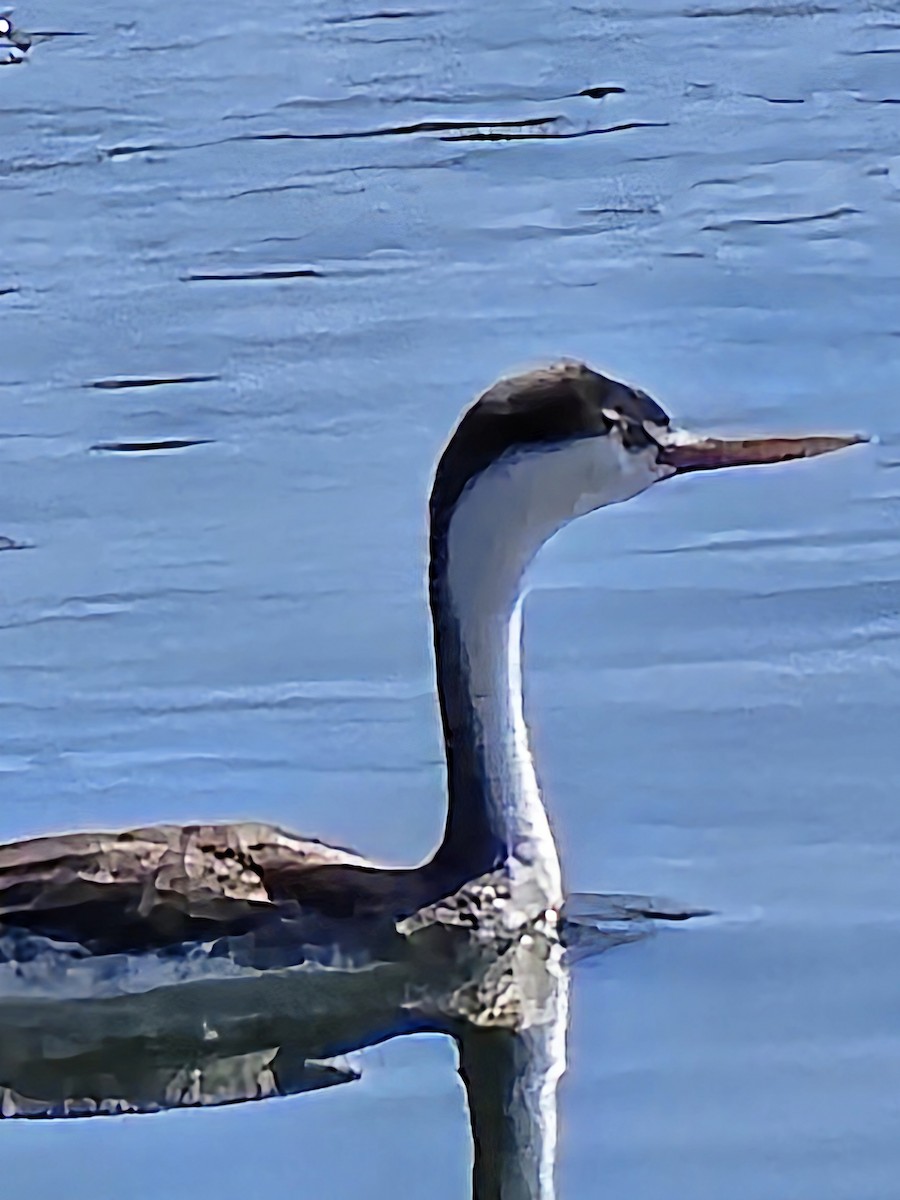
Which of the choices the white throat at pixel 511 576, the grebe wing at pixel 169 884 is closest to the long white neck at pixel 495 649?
the white throat at pixel 511 576

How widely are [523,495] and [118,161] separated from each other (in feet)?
10.9

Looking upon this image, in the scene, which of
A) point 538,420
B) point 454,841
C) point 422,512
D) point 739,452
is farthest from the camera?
point 422,512

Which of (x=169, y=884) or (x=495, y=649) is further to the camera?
(x=495, y=649)

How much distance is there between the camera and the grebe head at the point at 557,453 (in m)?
4.10

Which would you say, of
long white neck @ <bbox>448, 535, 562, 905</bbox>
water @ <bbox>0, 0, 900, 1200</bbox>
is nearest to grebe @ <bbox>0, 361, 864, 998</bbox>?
long white neck @ <bbox>448, 535, 562, 905</bbox>

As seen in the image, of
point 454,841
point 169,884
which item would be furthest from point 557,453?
point 169,884

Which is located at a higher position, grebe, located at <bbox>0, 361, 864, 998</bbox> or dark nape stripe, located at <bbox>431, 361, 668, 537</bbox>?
dark nape stripe, located at <bbox>431, 361, 668, 537</bbox>

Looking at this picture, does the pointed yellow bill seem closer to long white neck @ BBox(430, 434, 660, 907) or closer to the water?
long white neck @ BBox(430, 434, 660, 907)

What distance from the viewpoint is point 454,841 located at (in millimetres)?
4328

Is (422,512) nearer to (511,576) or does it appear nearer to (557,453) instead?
(511,576)

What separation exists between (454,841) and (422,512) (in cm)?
131

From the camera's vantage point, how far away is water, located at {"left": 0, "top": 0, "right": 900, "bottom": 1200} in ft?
13.1

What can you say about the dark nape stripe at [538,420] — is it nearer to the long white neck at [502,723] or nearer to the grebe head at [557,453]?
the grebe head at [557,453]

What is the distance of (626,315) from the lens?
240 inches
